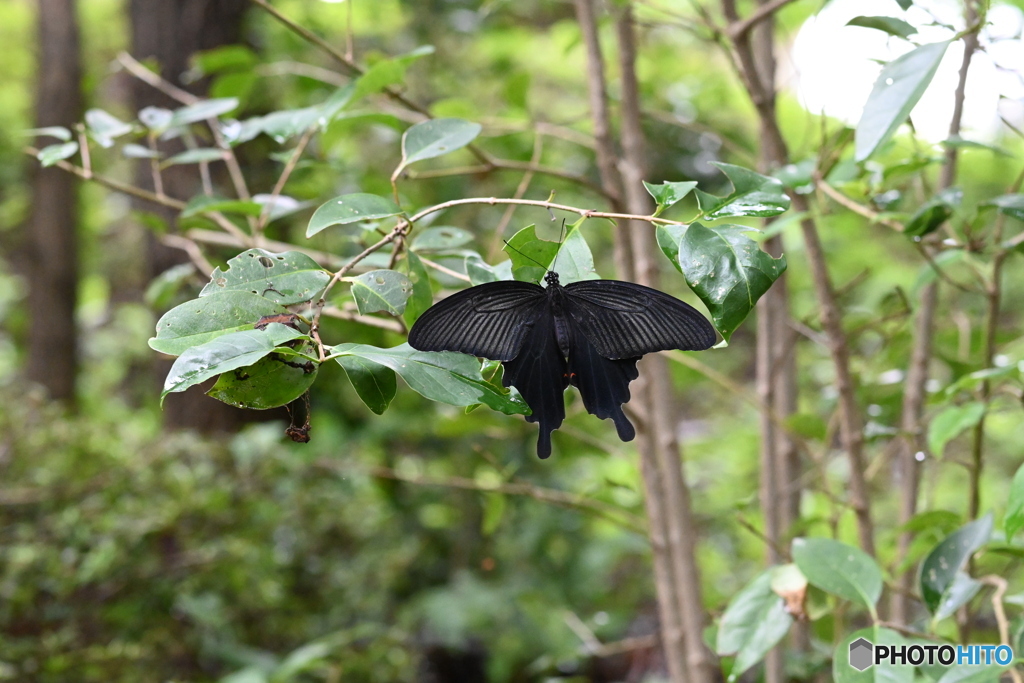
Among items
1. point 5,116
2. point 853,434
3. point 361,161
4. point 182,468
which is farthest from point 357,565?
point 5,116

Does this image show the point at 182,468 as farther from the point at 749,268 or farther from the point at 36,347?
the point at 36,347

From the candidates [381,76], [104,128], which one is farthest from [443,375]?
[104,128]

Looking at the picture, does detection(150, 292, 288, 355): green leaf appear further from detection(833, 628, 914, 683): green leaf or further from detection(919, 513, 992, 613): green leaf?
detection(919, 513, 992, 613): green leaf

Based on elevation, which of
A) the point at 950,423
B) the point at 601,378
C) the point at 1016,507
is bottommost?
the point at 950,423

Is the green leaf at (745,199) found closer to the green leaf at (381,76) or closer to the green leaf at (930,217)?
the green leaf at (930,217)

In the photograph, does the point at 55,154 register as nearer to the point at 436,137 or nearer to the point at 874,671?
the point at 436,137

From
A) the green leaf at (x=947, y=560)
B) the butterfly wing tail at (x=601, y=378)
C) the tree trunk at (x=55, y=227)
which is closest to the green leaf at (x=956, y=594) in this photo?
the green leaf at (x=947, y=560)
